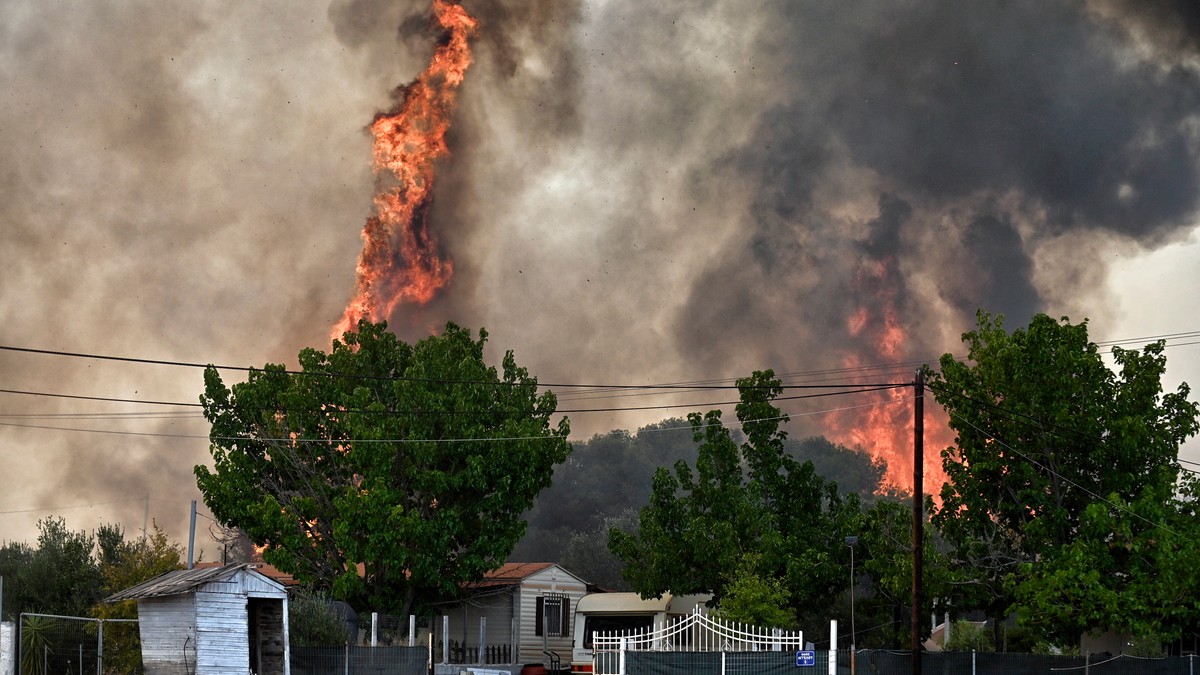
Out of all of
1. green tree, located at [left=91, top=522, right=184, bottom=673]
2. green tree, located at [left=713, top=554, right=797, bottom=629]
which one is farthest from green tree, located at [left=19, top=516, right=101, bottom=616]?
green tree, located at [left=713, top=554, right=797, bottom=629]

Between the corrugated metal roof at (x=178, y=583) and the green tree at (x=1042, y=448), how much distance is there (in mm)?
24690

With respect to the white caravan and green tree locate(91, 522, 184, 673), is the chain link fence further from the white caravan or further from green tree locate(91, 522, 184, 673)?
the white caravan

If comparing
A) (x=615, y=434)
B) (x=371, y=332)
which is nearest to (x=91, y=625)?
(x=371, y=332)

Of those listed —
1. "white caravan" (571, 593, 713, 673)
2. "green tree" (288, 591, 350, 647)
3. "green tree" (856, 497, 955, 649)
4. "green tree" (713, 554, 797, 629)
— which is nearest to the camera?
"green tree" (856, 497, 955, 649)

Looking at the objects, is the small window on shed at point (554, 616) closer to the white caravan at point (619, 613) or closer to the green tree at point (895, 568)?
the white caravan at point (619, 613)

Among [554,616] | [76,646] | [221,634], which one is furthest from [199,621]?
[554,616]

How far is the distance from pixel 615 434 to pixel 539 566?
84353mm

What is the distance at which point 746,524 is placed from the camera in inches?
2008

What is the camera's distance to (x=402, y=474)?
55344 millimetres

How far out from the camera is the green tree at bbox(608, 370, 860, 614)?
49.8 m

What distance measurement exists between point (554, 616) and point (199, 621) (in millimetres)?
25089

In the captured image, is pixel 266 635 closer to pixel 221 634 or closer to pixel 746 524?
pixel 221 634

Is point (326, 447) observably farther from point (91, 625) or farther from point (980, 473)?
point (980, 473)

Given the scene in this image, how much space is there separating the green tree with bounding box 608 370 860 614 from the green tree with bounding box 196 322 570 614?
6131mm
